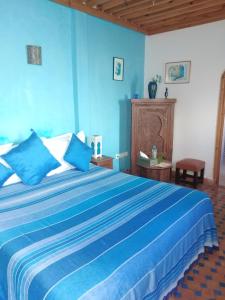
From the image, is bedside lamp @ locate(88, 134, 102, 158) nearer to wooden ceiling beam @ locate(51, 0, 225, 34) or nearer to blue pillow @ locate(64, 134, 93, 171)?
blue pillow @ locate(64, 134, 93, 171)

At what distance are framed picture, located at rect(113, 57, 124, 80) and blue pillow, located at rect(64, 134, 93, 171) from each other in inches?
63.3

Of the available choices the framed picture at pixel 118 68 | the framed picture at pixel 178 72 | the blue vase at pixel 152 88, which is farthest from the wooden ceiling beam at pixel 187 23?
the blue vase at pixel 152 88

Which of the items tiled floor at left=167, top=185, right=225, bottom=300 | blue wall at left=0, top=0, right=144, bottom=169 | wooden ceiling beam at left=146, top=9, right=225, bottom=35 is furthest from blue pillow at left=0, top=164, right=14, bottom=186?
wooden ceiling beam at left=146, top=9, right=225, bottom=35

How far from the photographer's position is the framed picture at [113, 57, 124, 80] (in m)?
3.83

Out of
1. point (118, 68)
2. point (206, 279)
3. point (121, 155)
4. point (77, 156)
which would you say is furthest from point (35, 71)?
point (206, 279)

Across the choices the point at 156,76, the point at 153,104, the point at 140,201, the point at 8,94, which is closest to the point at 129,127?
the point at 153,104

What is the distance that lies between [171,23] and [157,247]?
11.8ft

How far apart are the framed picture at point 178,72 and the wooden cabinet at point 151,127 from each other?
483 mm

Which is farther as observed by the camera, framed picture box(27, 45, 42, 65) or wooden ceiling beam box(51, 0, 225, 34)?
wooden ceiling beam box(51, 0, 225, 34)

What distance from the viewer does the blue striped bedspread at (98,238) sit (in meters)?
1.14

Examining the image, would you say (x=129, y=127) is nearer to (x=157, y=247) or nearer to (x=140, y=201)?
(x=140, y=201)

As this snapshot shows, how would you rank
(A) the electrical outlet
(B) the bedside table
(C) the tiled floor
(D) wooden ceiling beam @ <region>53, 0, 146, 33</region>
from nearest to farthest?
(C) the tiled floor → (D) wooden ceiling beam @ <region>53, 0, 146, 33</region> → (B) the bedside table → (A) the electrical outlet

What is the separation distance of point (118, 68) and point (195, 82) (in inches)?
51.0

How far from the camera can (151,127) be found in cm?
408
